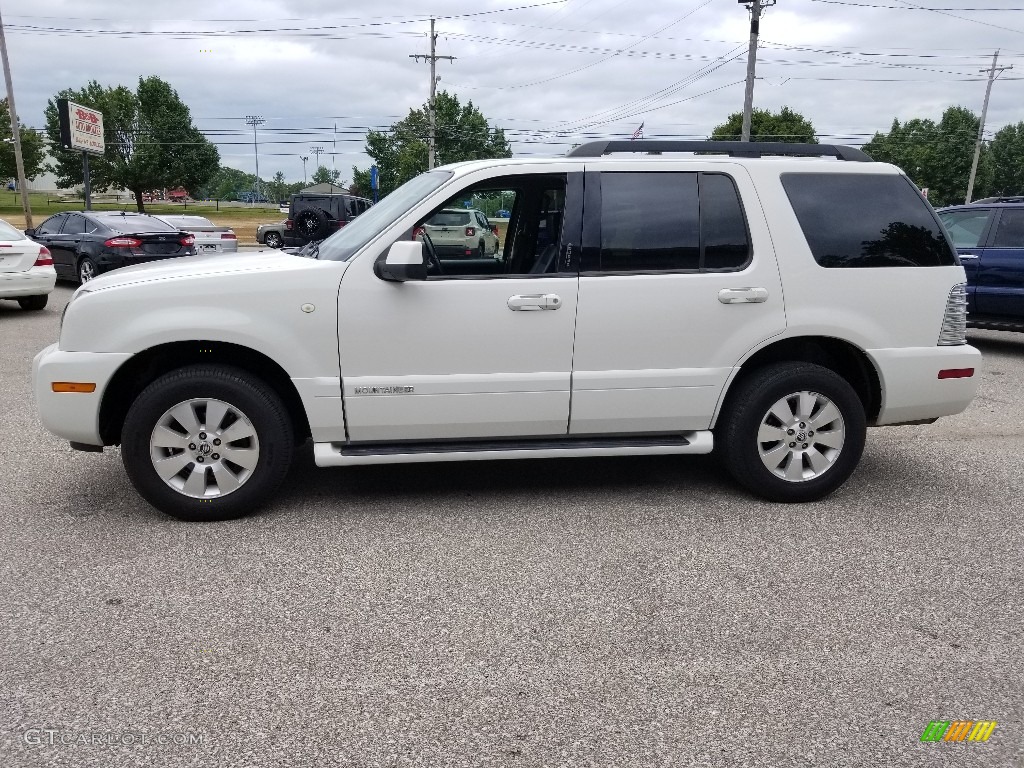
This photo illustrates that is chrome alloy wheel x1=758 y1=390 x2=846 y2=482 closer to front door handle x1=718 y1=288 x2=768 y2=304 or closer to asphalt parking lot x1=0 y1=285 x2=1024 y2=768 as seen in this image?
asphalt parking lot x1=0 y1=285 x2=1024 y2=768

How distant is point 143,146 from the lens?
2440 inches

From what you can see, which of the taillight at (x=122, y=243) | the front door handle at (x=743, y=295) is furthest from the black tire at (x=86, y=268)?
the front door handle at (x=743, y=295)

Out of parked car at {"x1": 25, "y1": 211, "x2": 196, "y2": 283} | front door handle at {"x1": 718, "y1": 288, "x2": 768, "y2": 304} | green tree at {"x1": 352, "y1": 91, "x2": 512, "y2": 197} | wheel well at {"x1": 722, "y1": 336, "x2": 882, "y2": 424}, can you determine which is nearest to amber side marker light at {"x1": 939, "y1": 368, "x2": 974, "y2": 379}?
wheel well at {"x1": 722, "y1": 336, "x2": 882, "y2": 424}

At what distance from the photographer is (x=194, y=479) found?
13.7 feet

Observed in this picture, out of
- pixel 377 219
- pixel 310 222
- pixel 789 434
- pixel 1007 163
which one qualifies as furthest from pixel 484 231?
pixel 1007 163

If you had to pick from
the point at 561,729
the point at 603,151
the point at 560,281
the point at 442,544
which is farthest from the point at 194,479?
the point at 603,151

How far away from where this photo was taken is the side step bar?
421cm

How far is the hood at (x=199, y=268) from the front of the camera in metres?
4.09

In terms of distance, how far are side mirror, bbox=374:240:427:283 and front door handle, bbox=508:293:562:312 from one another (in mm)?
491

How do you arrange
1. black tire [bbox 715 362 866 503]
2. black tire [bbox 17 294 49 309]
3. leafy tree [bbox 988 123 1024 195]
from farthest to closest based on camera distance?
leafy tree [bbox 988 123 1024 195], black tire [bbox 17 294 49 309], black tire [bbox 715 362 866 503]

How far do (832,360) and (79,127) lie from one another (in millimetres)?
34560

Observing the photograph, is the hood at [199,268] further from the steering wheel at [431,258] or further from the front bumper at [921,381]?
the front bumper at [921,381]

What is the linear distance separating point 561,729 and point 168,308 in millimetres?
2760

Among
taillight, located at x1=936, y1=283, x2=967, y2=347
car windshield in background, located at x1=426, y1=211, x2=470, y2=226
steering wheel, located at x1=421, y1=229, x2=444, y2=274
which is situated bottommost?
taillight, located at x1=936, y1=283, x2=967, y2=347
